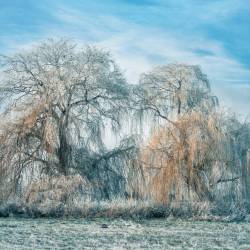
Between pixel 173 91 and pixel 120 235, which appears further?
pixel 173 91

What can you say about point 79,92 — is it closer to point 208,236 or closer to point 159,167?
point 159,167

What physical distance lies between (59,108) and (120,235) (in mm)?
10810

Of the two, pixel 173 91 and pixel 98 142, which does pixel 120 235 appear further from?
pixel 173 91

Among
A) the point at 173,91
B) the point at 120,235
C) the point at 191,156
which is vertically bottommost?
A: the point at 120,235

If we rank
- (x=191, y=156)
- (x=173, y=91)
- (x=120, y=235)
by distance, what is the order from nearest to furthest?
(x=120, y=235) < (x=191, y=156) < (x=173, y=91)

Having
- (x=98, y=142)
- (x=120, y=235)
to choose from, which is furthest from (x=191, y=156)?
(x=120, y=235)

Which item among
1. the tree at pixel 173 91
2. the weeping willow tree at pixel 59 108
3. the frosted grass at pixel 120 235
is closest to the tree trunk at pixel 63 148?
the weeping willow tree at pixel 59 108

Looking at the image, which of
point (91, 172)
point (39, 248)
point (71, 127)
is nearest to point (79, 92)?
point (71, 127)

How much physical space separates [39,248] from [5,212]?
8.58m

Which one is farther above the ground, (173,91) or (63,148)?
(173,91)

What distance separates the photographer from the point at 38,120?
2212cm

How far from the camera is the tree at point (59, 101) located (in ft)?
71.6

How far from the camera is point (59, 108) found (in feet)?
74.4

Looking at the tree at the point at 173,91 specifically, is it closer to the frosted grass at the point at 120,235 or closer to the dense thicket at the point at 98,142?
the dense thicket at the point at 98,142
